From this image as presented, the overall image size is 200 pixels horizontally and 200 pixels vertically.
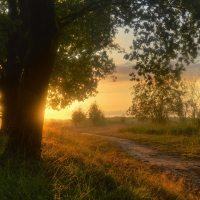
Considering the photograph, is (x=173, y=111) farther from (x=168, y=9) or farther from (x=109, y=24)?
(x=168, y=9)

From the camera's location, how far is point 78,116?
44031 mm

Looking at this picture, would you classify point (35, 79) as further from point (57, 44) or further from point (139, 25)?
point (139, 25)

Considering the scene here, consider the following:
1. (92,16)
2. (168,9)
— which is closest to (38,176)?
(168,9)

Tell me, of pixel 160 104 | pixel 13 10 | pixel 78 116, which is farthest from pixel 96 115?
pixel 13 10

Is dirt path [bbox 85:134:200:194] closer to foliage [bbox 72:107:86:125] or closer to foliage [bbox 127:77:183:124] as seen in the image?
foliage [bbox 127:77:183:124]

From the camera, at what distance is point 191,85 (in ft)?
91.1

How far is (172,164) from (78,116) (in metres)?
34.0

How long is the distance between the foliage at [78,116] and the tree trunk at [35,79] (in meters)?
35.4

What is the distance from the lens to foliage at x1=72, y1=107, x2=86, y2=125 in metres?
43.6

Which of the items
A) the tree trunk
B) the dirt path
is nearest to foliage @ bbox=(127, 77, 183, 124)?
the dirt path

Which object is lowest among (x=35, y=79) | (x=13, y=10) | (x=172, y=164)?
(x=172, y=164)

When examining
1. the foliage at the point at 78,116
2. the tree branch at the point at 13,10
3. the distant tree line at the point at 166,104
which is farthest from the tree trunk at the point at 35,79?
the foliage at the point at 78,116

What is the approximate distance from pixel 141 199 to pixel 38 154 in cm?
352

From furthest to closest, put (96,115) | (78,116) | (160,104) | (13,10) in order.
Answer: (78,116) < (96,115) < (160,104) < (13,10)
